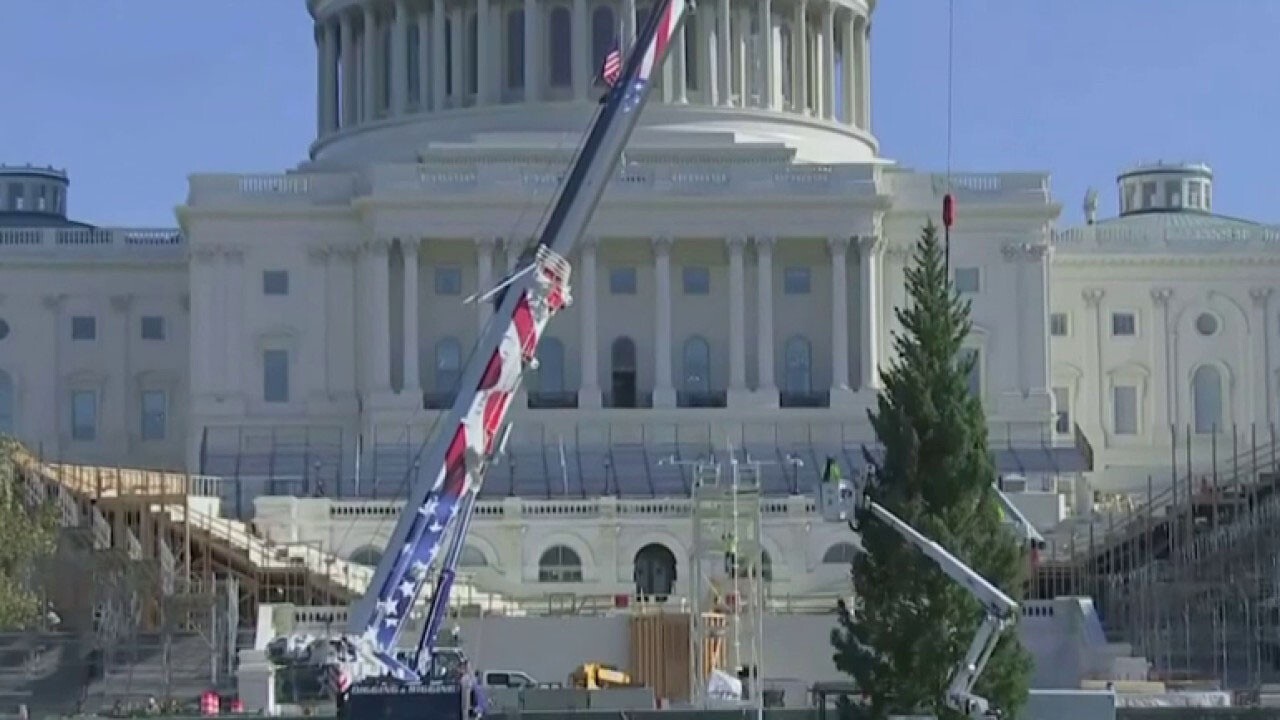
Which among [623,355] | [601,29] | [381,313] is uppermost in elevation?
[601,29]

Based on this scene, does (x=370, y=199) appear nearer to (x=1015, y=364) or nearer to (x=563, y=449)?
(x=563, y=449)

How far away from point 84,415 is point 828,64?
101ft

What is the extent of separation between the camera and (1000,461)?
4638 inches

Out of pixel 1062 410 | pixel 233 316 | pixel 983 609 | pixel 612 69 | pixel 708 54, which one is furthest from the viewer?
pixel 708 54

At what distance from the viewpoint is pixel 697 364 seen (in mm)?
127688

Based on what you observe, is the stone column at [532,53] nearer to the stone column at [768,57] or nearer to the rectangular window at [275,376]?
the stone column at [768,57]

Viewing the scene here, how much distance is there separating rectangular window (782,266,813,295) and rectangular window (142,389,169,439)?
23032 mm

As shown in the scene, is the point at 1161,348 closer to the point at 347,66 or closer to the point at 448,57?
the point at 448,57

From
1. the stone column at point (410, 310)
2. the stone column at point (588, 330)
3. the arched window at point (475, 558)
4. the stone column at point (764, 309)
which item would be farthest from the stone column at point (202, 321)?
the arched window at point (475, 558)

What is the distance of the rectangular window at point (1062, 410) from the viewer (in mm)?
129250

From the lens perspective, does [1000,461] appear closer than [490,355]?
No

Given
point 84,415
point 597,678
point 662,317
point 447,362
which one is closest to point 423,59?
point 447,362

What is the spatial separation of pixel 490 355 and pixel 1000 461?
183ft

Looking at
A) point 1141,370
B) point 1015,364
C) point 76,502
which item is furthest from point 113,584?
point 1141,370
